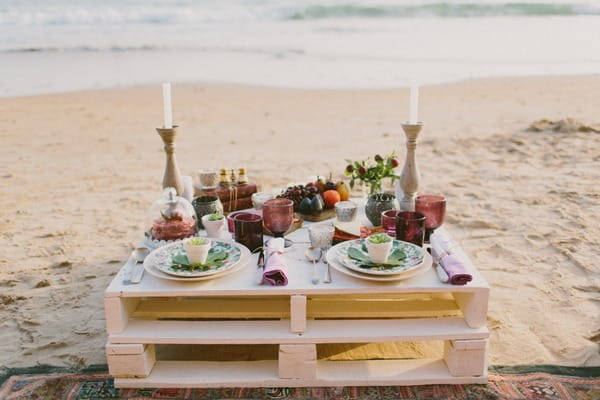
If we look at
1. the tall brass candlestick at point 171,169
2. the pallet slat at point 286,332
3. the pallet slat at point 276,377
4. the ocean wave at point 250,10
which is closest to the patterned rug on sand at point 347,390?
the pallet slat at point 276,377

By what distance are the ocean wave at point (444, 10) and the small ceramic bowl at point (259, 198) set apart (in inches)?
780

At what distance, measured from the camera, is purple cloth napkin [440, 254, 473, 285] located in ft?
7.14

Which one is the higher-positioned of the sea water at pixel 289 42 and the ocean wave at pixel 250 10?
the ocean wave at pixel 250 10

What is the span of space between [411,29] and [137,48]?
355 inches

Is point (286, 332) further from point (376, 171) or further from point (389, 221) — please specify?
point (376, 171)

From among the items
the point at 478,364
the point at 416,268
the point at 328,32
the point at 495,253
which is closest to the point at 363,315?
the point at 416,268

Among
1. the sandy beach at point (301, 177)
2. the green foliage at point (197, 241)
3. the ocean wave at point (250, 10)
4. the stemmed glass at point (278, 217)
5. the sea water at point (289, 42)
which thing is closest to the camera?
the green foliage at point (197, 241)

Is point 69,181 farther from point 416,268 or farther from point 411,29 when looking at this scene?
point 411,29

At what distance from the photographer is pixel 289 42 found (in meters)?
15.6

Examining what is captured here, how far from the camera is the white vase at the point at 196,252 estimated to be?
2.27 m

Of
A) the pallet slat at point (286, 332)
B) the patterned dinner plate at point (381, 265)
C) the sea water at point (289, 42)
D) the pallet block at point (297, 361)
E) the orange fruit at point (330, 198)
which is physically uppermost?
the sea water at point (289, 42)

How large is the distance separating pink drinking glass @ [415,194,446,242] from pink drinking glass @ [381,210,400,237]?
0.15 meters

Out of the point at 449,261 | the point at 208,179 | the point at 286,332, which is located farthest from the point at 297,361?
the point at 208,179

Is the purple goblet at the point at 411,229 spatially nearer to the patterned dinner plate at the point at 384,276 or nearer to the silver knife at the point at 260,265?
the patterned dinner plate at the point at 384,276
